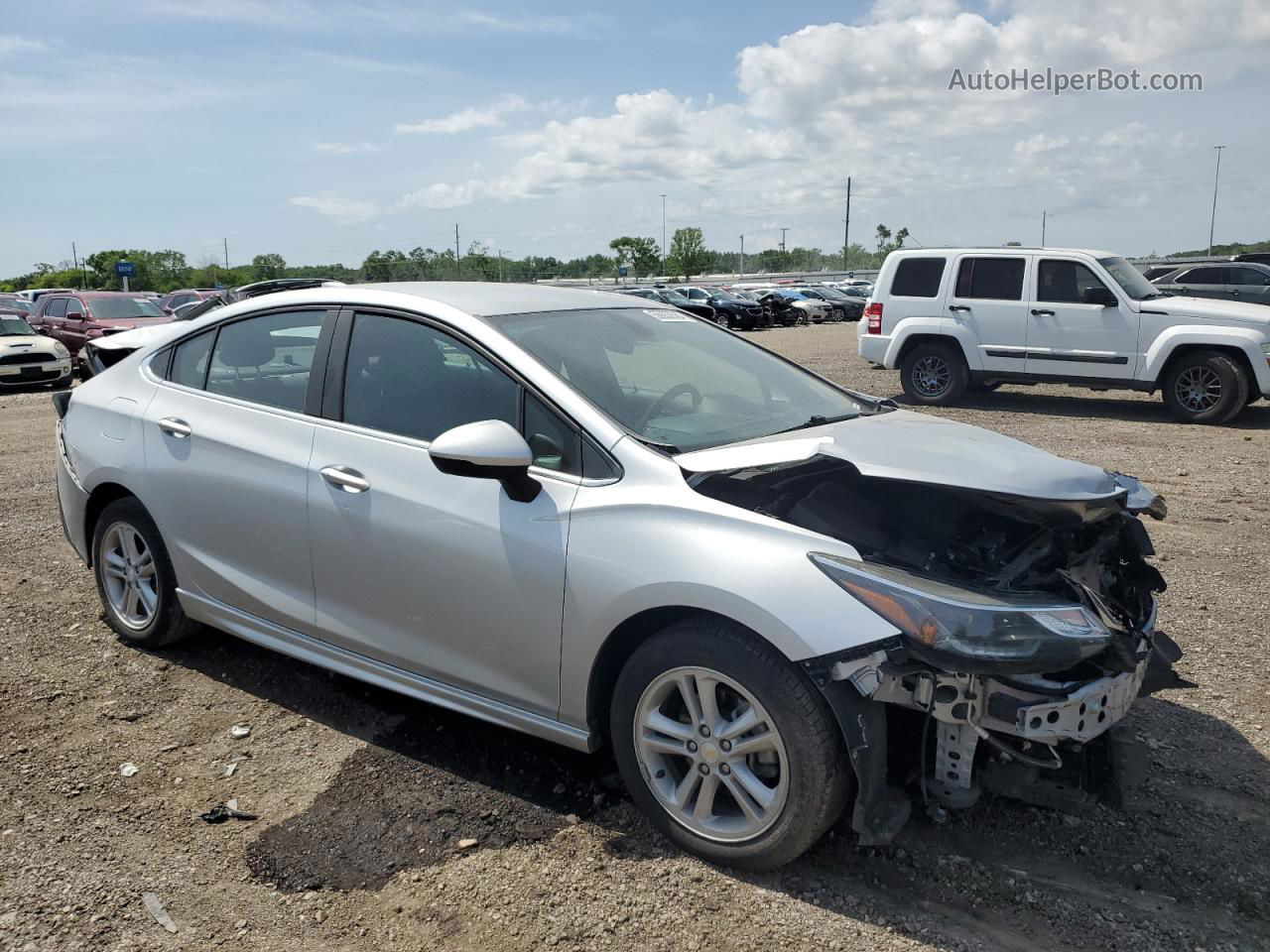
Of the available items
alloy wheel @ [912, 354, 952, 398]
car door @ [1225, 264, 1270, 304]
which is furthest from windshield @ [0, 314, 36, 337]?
car door @ [1225, 264, 1270, 304]

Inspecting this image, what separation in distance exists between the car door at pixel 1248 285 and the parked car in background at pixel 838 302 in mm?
20432

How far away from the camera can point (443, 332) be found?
3607mm

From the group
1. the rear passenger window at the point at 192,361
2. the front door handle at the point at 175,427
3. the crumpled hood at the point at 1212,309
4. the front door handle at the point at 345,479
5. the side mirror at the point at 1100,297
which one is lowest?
the front door handle at the point at 345,479

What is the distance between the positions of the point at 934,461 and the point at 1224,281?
71.6ft

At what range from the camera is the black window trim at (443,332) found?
10.4 feet

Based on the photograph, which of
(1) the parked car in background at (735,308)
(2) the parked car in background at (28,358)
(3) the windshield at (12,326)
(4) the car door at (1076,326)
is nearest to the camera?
(4) the car door at (1076,326)

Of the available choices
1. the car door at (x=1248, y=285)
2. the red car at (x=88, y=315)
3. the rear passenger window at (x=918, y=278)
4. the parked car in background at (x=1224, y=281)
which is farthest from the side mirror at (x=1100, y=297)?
the red car at (x=88, y=315)

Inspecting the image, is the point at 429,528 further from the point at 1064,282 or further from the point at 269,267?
the point at 269,267

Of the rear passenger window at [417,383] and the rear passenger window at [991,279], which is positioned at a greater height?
the rear passenger window at [991,279]

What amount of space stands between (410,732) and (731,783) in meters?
1.49

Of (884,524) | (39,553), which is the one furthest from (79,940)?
(39,553)

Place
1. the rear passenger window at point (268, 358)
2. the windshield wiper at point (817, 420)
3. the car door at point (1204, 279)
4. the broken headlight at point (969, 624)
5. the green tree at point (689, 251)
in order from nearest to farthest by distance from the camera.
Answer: the broken headlight at point (969, 624) → the windshield wiper at point (817, 420) → the rear passenger window at point (268, 358) → the car door at point (1204, 279) → the green tree at point (689, 251)

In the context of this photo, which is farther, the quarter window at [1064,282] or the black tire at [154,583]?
the quarter window at [1064,282]

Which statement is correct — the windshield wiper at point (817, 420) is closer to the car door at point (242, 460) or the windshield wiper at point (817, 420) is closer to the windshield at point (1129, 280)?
the car door at point (242, 460)
